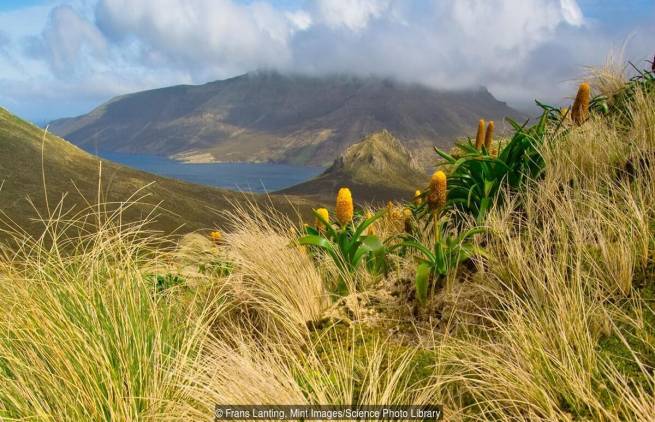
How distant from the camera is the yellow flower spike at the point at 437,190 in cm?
339

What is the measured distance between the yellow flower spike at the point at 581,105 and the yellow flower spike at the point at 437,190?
8.08 feet

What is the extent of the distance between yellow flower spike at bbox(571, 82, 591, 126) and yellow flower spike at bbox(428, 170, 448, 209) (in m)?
2.46

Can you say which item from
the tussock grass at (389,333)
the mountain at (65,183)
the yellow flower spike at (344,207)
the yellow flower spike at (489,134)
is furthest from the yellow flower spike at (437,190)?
the mountain at (65,183)

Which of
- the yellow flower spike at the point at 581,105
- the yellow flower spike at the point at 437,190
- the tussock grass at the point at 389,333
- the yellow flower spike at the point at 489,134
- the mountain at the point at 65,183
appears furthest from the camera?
the mountain at the point at 65,183

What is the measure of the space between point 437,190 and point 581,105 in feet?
8.64

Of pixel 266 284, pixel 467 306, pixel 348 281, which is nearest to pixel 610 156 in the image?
pixel 467 306

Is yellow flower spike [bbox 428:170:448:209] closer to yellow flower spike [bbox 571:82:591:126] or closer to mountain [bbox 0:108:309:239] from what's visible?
yellow flower spike [bbox 571:82:591:126]

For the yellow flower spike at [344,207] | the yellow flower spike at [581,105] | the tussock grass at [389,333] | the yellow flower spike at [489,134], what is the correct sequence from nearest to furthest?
1. the tussock grass at [389,333]
2. the yellow flower spike at [344,207]
3. the yellow flower spike at [581,105]
4. the yellow flower spike at [489,134]

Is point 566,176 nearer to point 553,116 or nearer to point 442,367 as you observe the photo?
point 442,367

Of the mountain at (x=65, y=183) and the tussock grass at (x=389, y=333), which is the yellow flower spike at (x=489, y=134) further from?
the mountain at (x=65, y=183)

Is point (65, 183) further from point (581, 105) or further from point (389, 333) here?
point (389, 333)

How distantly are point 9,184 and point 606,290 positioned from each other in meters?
114

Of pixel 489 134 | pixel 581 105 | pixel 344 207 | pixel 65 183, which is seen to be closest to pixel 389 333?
pixel 344 207

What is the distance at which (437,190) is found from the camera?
344cm
